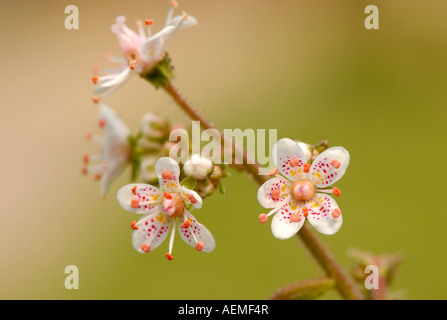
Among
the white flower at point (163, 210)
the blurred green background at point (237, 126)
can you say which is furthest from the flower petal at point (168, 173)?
the blurred green background at point (237, 126)

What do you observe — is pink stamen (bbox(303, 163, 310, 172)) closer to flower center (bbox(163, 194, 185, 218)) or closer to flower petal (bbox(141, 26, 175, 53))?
flower center (bbox(163, 194, 185, 218))

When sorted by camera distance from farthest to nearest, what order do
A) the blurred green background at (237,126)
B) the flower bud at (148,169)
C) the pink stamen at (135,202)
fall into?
1. the blurred green background at (237,126)
2. the flower bud at (148,169)
3. the pink stamen at (135,202)

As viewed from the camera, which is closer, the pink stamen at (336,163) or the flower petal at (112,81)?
the pink stamen at (336,163)

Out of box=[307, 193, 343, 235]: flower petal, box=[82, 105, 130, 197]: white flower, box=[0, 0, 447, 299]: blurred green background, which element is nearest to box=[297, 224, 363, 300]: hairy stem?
box=[307, 193, 343, 235]: flower petal

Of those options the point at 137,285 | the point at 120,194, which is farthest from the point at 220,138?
the point at 137,285

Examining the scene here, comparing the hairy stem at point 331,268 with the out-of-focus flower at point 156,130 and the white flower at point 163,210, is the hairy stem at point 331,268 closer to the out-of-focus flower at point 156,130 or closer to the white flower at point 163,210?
the white flower at point 163,210
